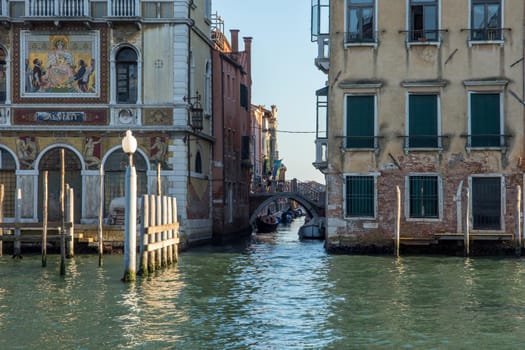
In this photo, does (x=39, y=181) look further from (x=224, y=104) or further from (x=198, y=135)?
(x=224, y=104)

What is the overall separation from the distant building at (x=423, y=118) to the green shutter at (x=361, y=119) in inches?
1.0

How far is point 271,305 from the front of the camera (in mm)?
15727

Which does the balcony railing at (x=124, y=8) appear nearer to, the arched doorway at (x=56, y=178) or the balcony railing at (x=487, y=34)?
the arched doorway at (x=56, y=178)

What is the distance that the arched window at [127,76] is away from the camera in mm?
27562

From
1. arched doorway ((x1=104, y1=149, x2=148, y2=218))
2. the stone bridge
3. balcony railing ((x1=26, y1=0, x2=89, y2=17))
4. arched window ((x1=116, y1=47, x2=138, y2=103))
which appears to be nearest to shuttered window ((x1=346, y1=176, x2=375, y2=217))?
arched doorway ((x1=104, y1=149, x2=148, y2=218))

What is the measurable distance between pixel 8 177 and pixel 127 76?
14.0 ft

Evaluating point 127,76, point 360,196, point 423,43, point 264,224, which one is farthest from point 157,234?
point 264,224

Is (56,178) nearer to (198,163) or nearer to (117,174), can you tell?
(117,174)

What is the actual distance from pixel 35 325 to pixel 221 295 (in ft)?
13.7

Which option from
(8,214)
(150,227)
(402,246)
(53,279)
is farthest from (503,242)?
(8,214)

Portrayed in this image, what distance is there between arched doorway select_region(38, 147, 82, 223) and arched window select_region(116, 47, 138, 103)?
212cm

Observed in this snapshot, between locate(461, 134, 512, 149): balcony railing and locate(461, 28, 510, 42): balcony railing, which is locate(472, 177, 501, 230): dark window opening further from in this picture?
locate(461, 28, 510, 42): balcony railing

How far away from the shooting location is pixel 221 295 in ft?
55.5

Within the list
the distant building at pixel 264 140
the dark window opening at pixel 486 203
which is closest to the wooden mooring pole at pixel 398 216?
the dark window opening at pixel 486 203
